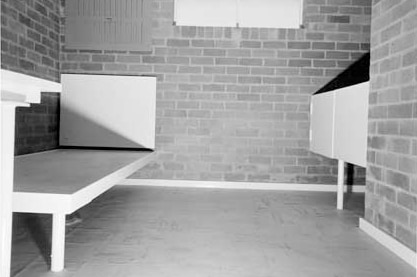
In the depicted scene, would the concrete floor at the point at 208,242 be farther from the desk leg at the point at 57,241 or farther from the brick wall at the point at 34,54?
the brick wall at the point at 34,54

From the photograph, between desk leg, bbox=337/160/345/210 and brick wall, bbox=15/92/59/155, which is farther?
brick wall, bbox=15/92/59/155

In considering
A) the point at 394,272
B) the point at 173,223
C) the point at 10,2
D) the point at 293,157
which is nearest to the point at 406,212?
the point at 394,272

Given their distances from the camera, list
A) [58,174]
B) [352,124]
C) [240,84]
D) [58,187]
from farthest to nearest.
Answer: [240,84] < [352,124] < [58,174] < [58,187]

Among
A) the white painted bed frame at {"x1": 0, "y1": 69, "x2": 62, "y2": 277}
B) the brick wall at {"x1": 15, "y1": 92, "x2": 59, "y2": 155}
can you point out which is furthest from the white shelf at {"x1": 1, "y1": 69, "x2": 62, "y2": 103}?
the brick wall at {"x1": 15, "y1": 92, "x2": 59, "y2": 155}

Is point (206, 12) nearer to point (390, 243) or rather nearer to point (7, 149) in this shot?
point (390, 243)

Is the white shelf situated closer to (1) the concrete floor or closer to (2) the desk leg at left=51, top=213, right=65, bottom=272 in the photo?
(2) the desk leg at left=51, top=213, right=65, bottom=272

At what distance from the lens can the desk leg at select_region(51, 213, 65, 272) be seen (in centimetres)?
214

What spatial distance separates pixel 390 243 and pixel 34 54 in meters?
3.72

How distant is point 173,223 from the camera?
3344 mm

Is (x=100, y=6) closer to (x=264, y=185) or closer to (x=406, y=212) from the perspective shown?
(x=264, y=185)

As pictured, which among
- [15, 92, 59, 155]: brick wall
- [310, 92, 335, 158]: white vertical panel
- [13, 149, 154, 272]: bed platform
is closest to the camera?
[13, 149, 154, 272]: bed platform

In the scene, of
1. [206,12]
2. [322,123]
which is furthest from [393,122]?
[206,12]

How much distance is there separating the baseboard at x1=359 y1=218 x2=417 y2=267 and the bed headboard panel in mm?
2755

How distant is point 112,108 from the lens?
5.22 metres
